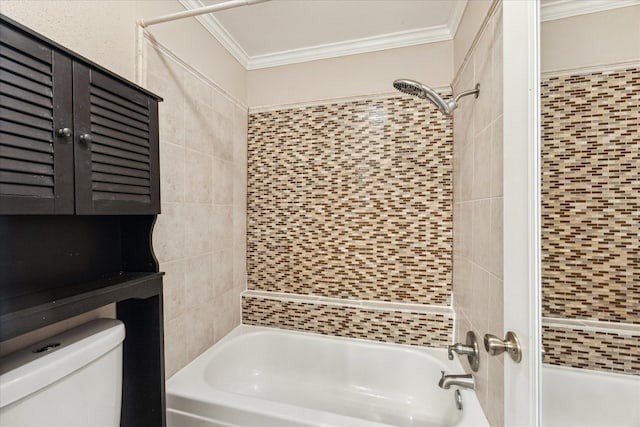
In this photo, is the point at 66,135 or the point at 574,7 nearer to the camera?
the point at 574,7

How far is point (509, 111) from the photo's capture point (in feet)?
2.36

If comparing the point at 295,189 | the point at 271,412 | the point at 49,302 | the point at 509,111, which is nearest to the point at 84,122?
the point at 49,302

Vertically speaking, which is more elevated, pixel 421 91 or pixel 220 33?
pixel 220 33

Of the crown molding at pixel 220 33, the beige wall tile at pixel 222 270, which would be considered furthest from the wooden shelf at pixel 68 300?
the crown molding at pixel 220 33

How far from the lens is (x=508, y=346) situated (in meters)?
0.70

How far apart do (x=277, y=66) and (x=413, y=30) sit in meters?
0.95

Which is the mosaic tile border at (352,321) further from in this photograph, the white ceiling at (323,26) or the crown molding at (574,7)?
the white ceiling at (323,26)

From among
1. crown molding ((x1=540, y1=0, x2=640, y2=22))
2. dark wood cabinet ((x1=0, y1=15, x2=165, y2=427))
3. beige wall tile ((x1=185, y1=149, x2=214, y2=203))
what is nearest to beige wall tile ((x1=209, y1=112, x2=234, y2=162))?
beige wall tile ((x1=185, y1=149, x2=214, y2=203))

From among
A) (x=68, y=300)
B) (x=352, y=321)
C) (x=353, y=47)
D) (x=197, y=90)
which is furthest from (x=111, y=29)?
(x=352, y=321)

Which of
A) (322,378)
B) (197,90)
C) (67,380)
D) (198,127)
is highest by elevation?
(197,90)

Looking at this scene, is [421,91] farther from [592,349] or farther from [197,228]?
[197,228]

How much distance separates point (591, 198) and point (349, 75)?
5.63 feet

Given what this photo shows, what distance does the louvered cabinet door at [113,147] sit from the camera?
0.75m

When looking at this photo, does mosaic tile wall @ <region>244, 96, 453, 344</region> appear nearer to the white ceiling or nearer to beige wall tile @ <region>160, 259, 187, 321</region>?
the white ceiling
